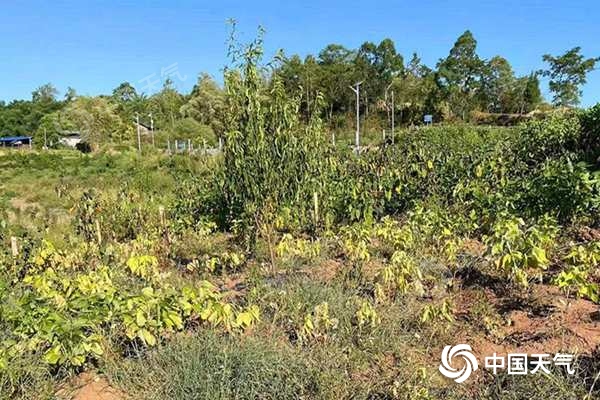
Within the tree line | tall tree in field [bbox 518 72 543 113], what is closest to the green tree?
the tree line

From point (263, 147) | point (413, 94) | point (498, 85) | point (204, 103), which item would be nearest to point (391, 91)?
point (413, 94)

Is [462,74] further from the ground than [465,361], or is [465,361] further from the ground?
[462,74]

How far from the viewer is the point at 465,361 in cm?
262

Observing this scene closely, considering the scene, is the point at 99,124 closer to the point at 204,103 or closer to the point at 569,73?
the point at 204,103

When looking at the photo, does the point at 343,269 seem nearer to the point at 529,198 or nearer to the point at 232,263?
the point at 232,263

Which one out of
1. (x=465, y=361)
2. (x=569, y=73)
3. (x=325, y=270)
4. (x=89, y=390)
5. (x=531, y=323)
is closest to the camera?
(x=89, y=390)

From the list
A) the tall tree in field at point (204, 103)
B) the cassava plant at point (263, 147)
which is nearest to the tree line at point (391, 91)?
the tall tree in field at point (204, 103)

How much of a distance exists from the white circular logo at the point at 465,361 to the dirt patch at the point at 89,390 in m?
1.49

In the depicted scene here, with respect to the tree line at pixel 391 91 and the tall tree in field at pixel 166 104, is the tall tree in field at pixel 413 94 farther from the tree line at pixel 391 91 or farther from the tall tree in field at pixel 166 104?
the tall tree in field at pixel 166 104

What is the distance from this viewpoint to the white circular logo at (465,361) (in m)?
2.49

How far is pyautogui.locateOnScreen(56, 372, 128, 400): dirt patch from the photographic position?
2393mm

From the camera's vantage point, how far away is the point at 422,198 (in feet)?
19.1

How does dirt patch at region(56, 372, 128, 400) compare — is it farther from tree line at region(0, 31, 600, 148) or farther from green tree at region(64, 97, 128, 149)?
green tree at region(64, 97, 128, 149)

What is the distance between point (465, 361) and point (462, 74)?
36.5 meters
